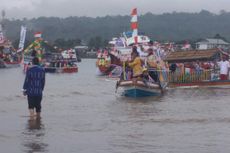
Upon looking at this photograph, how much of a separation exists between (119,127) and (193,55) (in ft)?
58.1

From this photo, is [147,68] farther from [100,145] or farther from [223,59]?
[100,145]

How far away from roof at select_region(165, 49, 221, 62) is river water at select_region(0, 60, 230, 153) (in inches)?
360

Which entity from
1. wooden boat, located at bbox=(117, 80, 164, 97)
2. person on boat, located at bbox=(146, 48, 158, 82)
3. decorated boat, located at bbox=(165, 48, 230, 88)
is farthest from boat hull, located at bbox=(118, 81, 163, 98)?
decorated boat, located at bbox=(165, 48, 230, 88)

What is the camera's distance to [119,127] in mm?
13688

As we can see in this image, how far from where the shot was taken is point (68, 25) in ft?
602

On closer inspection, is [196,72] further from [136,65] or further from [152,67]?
[136,65]

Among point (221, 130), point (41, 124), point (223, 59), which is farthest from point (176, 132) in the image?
point (223, 59)

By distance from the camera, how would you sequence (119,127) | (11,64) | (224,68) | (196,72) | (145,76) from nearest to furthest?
(119,127)
(145,76)
(224,68)
(196,72)
(11,64)

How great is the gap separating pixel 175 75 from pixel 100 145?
62.4 ft

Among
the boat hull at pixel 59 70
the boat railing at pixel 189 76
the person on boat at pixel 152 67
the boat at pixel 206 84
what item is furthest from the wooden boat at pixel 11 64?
the person on boat at pixel 152 67

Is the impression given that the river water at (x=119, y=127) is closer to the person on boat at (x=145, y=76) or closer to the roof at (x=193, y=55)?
the person on boat at (x=145, y=76)

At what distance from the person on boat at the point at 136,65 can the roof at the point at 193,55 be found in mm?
8869

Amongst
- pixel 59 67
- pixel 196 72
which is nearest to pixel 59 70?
pixel 59 67

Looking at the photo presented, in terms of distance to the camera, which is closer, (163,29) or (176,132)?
(176,132)
